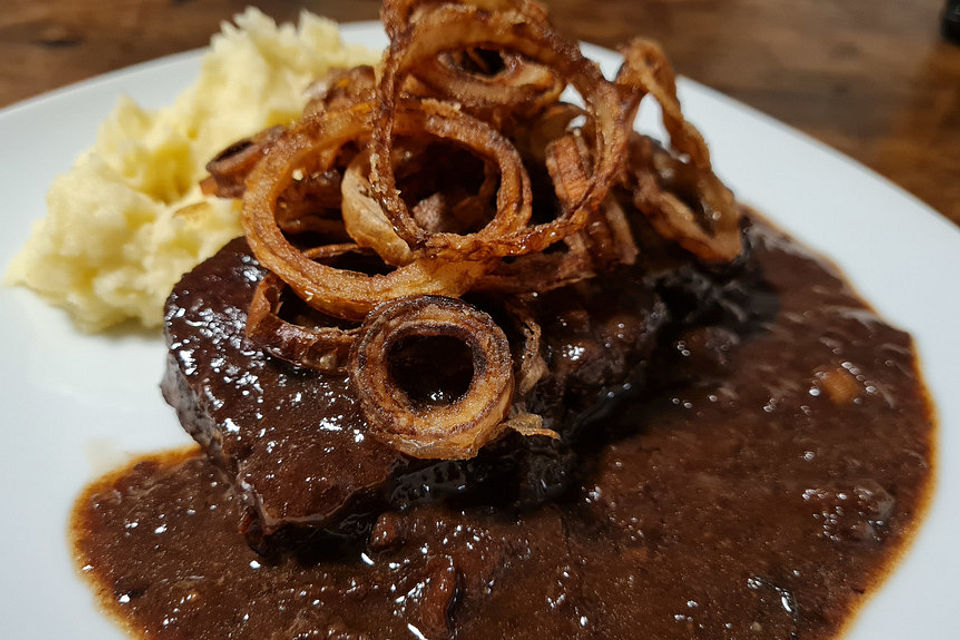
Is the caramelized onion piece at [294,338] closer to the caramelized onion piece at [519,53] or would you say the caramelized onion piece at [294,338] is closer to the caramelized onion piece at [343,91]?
the caramelized onion piece at [519,53]

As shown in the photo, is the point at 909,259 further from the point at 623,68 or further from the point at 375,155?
the point at 375,155

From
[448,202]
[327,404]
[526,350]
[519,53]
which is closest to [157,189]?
[448,202]

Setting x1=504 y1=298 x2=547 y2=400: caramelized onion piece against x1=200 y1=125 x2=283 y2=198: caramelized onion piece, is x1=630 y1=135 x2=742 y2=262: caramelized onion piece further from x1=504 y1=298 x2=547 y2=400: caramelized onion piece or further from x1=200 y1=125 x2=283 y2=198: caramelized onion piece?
x1=200 y1=125 x2=283 y2=198: caramelized onion piece

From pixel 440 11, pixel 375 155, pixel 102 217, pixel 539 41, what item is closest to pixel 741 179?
pixel 539 41

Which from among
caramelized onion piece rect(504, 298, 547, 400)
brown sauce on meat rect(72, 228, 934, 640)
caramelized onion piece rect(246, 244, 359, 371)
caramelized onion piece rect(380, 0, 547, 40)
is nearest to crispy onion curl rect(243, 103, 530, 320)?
caramelized onion piece rect(246, 244, 359, 371)

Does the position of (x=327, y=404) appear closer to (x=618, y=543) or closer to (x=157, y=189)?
(x=618, y=543)
